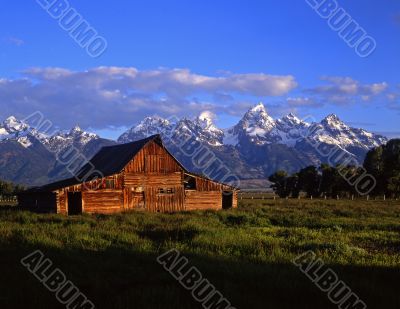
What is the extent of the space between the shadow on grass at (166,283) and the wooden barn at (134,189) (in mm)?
26708

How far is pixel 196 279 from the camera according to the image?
11359mm

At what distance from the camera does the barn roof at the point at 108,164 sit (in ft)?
140

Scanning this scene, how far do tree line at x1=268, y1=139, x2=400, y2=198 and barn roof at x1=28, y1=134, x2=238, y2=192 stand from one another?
1198 inches

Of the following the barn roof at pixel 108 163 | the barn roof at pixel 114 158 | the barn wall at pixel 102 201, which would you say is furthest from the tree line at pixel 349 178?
the barn wall at pixel 102 201

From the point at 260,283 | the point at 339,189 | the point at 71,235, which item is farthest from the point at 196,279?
the point at 339,189

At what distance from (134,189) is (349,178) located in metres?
43.6

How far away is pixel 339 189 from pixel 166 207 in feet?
140

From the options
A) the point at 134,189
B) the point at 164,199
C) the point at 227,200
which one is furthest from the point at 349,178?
the point at 134,189

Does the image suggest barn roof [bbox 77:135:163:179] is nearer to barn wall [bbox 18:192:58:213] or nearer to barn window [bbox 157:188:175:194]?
barn window [bbox 157:188:175:194]

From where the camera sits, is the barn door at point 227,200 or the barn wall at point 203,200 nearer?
the barn wall at point 203,200

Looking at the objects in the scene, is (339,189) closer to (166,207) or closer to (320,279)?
(166,207)

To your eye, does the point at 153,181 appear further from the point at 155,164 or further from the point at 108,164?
the point at 108,164

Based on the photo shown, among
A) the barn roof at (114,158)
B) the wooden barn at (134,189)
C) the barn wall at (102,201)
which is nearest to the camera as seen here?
the barn wall at (102,201)

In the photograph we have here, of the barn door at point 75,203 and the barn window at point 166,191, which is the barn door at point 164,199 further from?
the barn door at point 75,203
